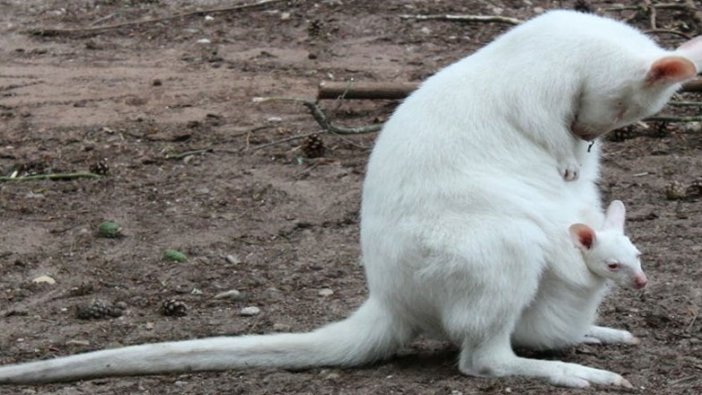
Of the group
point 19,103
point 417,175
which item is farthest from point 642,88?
point 19,103

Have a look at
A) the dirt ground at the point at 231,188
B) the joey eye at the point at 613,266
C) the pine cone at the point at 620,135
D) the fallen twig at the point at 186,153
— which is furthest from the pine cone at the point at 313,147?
the joey eye at the point at 613,266

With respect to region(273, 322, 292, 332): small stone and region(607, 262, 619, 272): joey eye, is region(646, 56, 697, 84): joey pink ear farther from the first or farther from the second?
region(273, 322, 292, 332): small stone

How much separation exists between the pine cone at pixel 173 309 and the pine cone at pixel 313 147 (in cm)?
184

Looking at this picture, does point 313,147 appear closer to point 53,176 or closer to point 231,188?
point 231,188

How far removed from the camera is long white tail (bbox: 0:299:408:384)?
4090 millimetres

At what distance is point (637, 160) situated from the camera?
6.35 meters

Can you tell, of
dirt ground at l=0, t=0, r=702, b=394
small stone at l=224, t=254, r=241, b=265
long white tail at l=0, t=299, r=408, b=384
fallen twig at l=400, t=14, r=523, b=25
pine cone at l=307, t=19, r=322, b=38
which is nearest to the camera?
long white tail at l=0, t=299, r=408, b=384

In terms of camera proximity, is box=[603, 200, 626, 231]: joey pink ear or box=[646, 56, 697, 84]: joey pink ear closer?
A: box=[646, 56, 697, 84]: joey pink ear

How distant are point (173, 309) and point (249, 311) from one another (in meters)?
0.27

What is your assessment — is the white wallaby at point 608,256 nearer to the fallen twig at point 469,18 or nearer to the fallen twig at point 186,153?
the fallen twig at point 186,153


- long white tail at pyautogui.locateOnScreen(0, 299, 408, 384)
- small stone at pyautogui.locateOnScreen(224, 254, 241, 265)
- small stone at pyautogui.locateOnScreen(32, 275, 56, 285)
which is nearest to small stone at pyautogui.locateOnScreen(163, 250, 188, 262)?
small stone at pyautogui.locateOnScreen(224, 254, 241, 265)

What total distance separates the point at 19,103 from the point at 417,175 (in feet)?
13.4

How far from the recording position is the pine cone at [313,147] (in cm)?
650

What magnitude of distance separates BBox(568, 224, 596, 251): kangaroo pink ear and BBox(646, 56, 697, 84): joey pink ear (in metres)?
0.48
